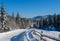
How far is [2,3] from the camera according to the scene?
2911 inches

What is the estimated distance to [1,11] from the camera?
241 feet

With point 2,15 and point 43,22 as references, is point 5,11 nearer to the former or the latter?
point 2,15

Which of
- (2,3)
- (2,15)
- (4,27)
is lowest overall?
(4,27)

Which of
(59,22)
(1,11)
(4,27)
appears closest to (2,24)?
(4,27)

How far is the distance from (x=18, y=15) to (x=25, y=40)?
14629cm

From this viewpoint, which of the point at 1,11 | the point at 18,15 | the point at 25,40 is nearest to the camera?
the point at 25,40

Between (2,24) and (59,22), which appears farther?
(59,22)

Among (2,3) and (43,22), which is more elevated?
(2,3)

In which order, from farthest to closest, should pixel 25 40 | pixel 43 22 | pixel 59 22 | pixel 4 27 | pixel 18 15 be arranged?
1. pixel 18 15
2. pixel 43 22
3. pixel 59 22
4. pixel 4 27
5. pixel 25 40

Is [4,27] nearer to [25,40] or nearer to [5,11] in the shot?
[5,11]

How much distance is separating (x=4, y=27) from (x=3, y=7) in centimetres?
876

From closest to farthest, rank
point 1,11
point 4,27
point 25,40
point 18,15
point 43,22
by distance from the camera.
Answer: point 25,40 → point 4,27 → point 1,11 → point 43,22 → point 18,15

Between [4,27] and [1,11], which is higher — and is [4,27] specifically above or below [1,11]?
below

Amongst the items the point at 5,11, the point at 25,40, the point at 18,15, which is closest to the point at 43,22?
the point at 18,15
